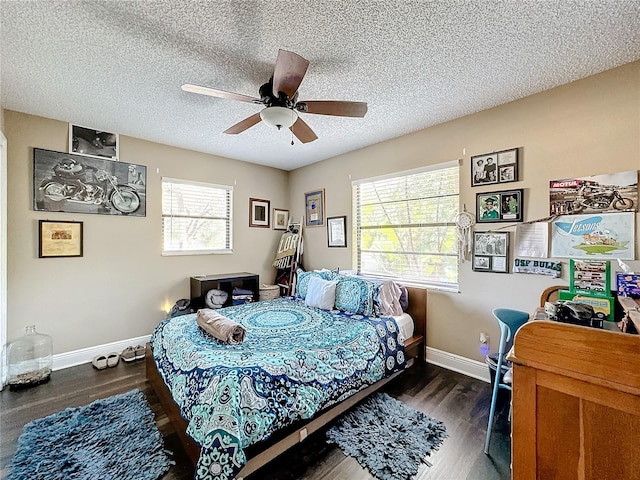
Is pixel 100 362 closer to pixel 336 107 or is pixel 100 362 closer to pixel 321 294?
pixel 321 294

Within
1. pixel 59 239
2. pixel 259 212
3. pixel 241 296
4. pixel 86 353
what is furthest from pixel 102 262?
pixel 259 212

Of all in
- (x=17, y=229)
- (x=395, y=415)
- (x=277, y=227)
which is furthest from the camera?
(x=277, y=227)

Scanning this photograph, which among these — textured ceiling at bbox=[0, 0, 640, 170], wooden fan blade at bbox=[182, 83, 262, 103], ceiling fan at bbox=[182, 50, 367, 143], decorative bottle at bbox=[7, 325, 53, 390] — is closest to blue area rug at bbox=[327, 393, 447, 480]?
ceiling fan at bbox=[182, 50, 367, 143]

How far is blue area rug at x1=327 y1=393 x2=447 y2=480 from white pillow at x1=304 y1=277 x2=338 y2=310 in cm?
107

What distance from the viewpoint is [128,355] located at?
3.14 metres

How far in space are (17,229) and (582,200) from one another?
5172mm

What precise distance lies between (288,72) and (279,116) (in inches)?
15.6

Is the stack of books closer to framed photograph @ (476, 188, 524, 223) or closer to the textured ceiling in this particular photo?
the textured ceiling

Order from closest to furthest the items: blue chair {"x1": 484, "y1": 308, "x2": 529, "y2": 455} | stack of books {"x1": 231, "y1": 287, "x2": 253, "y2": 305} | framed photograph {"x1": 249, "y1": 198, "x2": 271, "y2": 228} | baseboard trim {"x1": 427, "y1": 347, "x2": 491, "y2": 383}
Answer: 1. blue chair {"x1": 484, "y1": 308, "x2": 529, "y2": 455}
2. baseboard trim {"x1": 427, "y1": 347, "x2": 491, "y2": 383}
3. stack of books {"x1": 231, "y1": 287, "x2": 253, "y2": 305}
4. framed photograph {"x1": 249, "y1": 198, "x2": 271, "y2": 228}

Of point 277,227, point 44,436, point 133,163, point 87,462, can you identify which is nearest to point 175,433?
point 87,462

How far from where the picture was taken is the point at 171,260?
373 cm

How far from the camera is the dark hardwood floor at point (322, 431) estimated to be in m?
1.63

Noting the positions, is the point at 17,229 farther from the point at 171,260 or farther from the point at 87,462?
the point at 87,462

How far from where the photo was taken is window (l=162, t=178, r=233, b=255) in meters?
3.74
